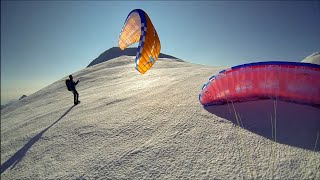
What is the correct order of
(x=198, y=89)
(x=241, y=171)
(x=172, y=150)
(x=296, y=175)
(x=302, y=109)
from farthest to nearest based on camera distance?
1. (x=198, y=89)
2. (x=302, y=109)
3. (x=172, y=150)
4. (x=241, y=171)
5. (x=296, y=175)

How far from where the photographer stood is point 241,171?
4762 mm

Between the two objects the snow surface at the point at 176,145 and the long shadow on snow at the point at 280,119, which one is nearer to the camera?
the snow surface at the point at 176,145

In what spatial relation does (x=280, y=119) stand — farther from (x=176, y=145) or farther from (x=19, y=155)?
(x=19, y=155)

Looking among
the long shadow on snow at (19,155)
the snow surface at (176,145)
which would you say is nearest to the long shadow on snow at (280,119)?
the snow surface at (176,145)

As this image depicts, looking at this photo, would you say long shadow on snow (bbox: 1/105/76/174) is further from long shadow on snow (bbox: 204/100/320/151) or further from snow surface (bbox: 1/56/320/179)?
long shadow on snow (bbox: 204/100/320/151)

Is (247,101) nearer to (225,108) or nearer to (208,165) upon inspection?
(225,108)

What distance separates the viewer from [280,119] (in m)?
6.34

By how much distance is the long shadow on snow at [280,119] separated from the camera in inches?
216

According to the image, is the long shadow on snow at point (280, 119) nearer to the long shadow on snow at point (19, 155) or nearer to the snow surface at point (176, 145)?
the snow surface at point (176, 145)

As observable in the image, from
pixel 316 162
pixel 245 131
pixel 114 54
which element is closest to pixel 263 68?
pixel 245 131

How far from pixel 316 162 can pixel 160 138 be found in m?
3.75

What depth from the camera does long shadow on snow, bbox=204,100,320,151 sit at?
18.0 ft

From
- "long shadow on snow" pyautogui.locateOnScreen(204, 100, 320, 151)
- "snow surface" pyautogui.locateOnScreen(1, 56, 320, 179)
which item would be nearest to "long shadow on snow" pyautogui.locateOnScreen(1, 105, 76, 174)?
"snow surface" pyautogui.locateOnScreen(1, 56, 320, 179)

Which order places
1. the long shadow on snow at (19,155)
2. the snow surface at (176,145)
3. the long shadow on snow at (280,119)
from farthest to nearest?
1. the long shadow on snow at (19,155)
2. the long shadow on snow at (280,119)
3. the snow surface at (176,145)
